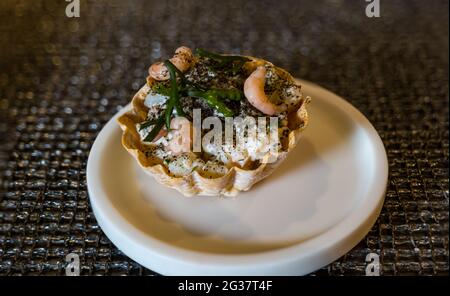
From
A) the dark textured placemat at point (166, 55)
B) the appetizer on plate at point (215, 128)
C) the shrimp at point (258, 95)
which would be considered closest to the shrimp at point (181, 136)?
the appetizer on plate at point (215, 128)

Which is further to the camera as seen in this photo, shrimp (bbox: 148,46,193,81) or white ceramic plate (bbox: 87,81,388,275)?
shrimp (bbox: 148,46,193,81)

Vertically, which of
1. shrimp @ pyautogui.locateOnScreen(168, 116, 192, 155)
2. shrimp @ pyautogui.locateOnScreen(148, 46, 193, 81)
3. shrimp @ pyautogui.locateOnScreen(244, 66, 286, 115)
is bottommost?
shrimp @ pyautogui.locateOnScreen(168, 116, 192, 155)

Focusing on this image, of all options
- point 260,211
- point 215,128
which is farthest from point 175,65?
point 260,211

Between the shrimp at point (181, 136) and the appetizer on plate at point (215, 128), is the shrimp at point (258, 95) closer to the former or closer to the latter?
the appetizer on plate at point (215, 128)

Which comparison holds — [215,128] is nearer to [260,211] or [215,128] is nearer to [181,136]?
[181,136]

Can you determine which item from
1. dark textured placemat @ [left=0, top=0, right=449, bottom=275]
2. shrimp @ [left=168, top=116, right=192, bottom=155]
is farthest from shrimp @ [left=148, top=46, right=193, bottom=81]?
dark textured placemat @ [left=0, top=0, right=449, bottom=275]

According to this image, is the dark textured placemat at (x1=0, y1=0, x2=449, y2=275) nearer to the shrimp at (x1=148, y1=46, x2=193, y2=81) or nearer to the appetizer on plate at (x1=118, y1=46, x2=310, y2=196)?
the appetizer on plate at (x1=118, y1=46, x2=310, y2=196)
